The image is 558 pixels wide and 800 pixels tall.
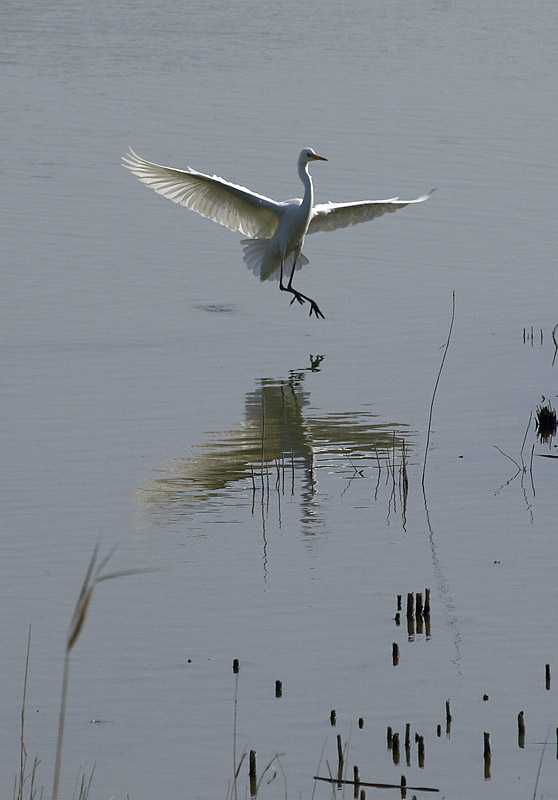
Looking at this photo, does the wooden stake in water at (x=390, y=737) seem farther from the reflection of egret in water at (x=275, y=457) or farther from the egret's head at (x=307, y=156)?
the egret's head at (x=307, y=156)

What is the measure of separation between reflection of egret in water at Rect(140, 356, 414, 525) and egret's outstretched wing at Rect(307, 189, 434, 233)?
268 centimetres

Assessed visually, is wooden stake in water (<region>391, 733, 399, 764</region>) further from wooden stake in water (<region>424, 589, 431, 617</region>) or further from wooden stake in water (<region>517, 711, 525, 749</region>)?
wooden stake in water (<region>424, 589, 431, 617</region>)

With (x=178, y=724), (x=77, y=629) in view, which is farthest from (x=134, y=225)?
(x=77, y=629)

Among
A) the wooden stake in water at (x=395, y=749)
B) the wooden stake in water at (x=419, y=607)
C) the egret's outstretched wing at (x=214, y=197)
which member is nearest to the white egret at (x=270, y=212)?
the egret's outstretched wing at (x=214, y=197)

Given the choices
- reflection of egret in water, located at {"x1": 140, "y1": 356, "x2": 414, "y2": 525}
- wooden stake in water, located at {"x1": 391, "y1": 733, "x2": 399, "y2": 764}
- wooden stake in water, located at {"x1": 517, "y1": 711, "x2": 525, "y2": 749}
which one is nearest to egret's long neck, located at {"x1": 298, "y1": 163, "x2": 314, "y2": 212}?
reflection of egret in water, located at {"x1": 140, "y1": 356, "x2": 414, "y2": 525}

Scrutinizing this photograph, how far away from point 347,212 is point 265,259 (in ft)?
2.76

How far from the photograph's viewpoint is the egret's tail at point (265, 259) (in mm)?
12367

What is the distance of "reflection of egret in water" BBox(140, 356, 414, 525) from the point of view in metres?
7.54

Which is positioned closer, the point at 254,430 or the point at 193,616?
the point at 193,616

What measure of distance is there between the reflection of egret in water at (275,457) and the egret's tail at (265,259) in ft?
8.71

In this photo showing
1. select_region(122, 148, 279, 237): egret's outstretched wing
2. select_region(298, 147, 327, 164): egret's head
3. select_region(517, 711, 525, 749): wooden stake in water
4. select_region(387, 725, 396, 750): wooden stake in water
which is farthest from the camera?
select_region(298, 147, 327, 164): egret's head

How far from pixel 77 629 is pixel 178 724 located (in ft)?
8.63

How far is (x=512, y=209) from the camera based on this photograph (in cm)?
1513

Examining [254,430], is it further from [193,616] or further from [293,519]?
[193,616]
